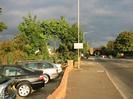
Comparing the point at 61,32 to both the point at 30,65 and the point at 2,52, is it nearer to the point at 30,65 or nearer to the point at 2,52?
the point at 2,52

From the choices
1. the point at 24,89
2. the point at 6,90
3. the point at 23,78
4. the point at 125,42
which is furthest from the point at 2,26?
the point at 125,42

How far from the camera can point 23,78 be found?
18781mm

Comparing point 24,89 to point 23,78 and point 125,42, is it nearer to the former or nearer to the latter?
point 23,78

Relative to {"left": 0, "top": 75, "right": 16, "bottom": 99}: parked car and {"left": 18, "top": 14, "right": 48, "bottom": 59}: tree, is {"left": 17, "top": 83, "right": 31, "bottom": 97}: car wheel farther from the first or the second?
{"left": 18, "top": 14, "right": 48, "bottom": 59}: tree

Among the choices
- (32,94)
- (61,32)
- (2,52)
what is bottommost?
(32,94)

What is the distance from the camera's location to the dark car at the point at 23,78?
61.1ft

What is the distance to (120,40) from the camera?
151m

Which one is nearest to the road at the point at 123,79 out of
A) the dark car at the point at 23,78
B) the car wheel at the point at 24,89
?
the dark car at the point at 23,78

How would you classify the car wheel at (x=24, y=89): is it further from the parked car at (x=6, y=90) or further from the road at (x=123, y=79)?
the parked car at (x=6, y=90)

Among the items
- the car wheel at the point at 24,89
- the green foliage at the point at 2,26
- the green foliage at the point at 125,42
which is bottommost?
the car wheel at the point at 24,89

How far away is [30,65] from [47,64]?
120 centimetres

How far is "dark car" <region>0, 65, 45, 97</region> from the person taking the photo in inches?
733

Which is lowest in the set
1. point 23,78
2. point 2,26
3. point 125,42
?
point 23,78

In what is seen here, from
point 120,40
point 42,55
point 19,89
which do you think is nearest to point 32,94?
point 19,89
